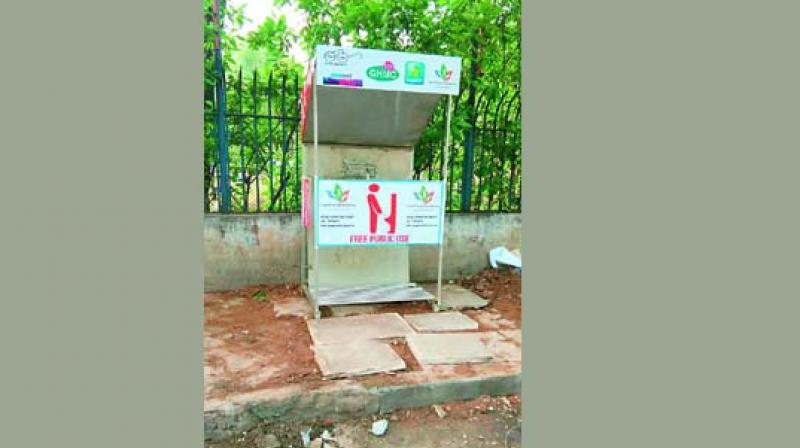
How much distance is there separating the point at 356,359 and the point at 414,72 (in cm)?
264

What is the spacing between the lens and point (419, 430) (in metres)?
A: 3.01

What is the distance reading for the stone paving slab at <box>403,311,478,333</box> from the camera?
4.41 m

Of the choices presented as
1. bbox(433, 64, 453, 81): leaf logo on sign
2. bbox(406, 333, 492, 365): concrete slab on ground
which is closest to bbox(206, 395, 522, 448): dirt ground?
bbox(406, 333, 492, 365): concrete slab on ground

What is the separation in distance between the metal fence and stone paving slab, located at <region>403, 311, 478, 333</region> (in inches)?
74.7

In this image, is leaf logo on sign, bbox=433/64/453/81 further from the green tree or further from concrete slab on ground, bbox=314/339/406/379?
concrete slab on ground, bbox=314/339/406/379

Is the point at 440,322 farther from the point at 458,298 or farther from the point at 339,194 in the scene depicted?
the point at 339,194

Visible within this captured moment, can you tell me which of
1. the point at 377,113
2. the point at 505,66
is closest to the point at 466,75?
the point at 505,66

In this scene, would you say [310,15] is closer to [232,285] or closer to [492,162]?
[492,162]

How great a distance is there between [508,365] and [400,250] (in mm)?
2115

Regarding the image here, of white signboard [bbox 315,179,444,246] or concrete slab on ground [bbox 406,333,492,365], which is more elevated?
white signboard [bbox 315,179,444,246]

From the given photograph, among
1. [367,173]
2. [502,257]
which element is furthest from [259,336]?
[502,257]

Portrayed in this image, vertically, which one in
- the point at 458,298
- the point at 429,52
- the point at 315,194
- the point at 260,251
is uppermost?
the point at 429,52

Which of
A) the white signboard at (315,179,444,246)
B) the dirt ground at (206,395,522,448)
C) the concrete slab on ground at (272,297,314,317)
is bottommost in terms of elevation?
the dirt ground at (206,395,522,448)

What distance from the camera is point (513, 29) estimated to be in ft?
21.0
